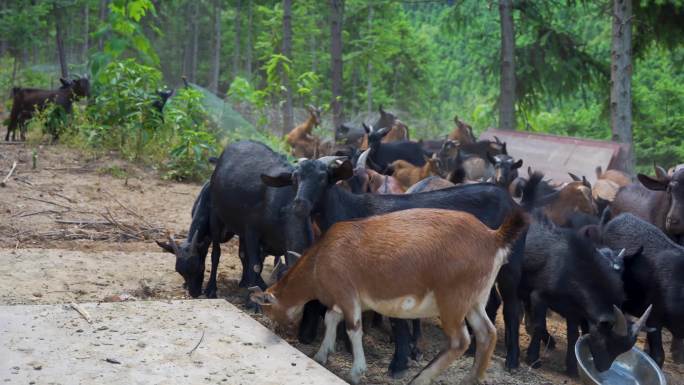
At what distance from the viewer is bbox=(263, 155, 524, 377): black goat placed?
6.90 m

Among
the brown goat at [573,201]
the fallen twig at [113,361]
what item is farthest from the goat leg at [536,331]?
the fallen twig at [113,361]

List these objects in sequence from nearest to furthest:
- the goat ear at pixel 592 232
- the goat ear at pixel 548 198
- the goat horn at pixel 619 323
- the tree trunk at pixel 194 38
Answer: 1. the goat horn at pixel 619 323
2. the goat ear at pixel 592 232
3. the goat ear at pixel 548 198
4. the tree trunk at pixel 194 38

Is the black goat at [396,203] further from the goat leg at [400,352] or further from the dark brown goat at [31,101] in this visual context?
the dark brown goat at [31,101]

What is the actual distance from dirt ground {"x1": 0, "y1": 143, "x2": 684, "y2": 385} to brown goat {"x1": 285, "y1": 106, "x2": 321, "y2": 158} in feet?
15.7

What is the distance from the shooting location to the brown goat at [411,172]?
12.6 meters

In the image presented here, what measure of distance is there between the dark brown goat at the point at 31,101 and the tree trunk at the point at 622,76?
10.6m

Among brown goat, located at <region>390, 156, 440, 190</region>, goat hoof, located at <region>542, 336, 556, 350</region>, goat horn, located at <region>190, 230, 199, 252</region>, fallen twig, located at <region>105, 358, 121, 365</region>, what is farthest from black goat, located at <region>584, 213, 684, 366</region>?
fallen twig, located at <region>105, 358, 121, 365</region>

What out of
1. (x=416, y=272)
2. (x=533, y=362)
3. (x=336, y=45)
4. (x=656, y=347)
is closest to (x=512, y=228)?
(x=416, y=272)

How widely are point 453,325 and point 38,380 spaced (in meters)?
2.78

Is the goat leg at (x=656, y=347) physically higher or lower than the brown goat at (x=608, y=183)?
lower

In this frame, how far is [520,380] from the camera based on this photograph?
6.92 metres

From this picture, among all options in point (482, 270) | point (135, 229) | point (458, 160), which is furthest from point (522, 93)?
point (482, 270)

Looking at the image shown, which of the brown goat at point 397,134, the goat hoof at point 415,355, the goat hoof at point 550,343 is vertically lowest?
the goat hoof at point 550,343

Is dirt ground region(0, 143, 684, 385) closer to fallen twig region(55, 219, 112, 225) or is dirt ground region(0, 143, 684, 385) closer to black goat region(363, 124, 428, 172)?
fallen twig region(55, 219, 112, 225)
